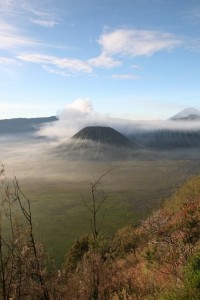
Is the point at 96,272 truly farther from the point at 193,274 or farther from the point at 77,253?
the point at 77,253

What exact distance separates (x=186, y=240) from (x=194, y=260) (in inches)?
417

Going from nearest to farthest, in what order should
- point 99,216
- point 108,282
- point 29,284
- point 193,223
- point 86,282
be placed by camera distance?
point 29,284
point 86,282
point 108,282
point 193,223
point 99,216

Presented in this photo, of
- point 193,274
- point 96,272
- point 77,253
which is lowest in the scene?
point 77,253

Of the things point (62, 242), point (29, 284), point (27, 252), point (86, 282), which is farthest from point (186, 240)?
point (62, 242)

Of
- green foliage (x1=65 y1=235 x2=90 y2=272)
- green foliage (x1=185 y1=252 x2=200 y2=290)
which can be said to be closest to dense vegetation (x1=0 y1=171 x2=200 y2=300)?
green foliage (x1=185 y1=252 x2=200 y2=290)

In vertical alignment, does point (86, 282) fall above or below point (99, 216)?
above

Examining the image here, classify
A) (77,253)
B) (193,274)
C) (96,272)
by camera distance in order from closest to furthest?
(193,274) → (96,272) → (77,253)

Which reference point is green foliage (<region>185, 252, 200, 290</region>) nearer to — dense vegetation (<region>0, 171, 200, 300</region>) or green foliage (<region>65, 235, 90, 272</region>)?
dense vegetation (<region>0, 171, 200, 300</region>)

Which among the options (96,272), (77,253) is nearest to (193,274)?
(96,272)

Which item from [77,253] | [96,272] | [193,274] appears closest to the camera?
[193,274]

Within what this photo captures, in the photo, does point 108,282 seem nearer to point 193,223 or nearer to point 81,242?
point 193,223

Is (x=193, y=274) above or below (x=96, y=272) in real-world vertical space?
above

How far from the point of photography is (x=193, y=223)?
2583cm

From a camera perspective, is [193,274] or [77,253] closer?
[193,274]
